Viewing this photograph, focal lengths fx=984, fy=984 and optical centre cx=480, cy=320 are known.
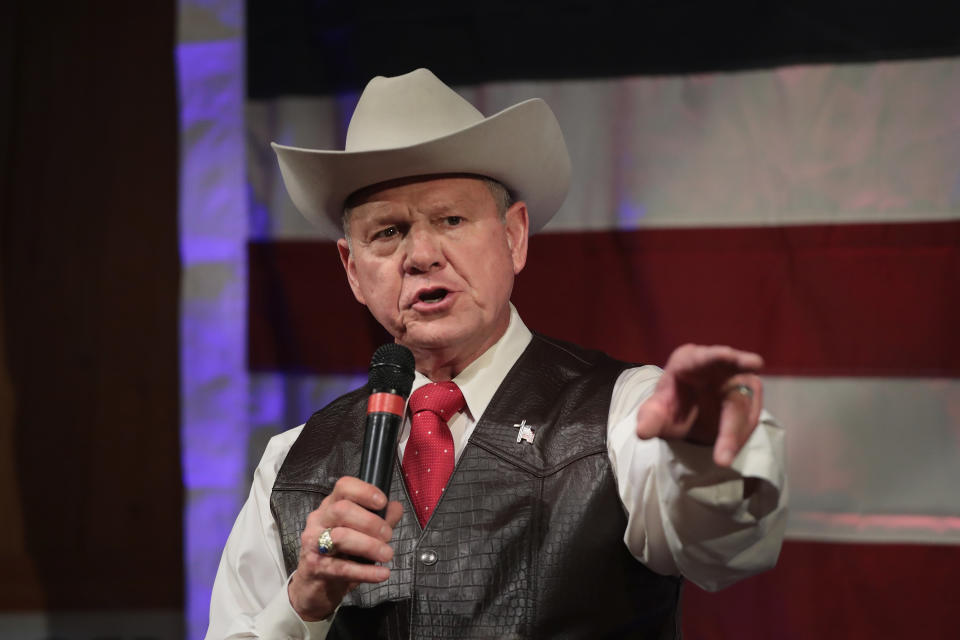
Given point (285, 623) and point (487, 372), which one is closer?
point (285, 623)

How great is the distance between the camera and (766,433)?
1.06 meters

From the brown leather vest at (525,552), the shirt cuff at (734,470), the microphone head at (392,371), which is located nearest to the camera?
the shirt cuff at (734,470)

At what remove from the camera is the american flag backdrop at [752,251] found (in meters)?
1.95

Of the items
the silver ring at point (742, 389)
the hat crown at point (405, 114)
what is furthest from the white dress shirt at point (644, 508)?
the hat crown at point (405, 114)

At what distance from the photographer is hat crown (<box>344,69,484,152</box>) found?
1.57 m

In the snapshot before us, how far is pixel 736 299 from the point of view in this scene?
2043 mm

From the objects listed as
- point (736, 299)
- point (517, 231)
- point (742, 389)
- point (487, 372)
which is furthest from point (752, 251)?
point (742, 389)

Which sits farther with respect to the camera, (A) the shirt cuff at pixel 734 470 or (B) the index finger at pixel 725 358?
(A) the shirt cuff at pixel 734 470

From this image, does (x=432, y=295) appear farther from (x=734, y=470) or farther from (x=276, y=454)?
(x=734, y=470)

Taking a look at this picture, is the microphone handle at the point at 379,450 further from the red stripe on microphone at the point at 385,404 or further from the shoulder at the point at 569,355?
the shoulder at the point at 569,355

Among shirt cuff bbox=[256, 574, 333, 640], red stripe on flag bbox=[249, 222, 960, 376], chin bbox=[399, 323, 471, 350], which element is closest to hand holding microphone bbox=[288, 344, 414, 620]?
shirt cuff bbox=[256, 574, 333, 640]

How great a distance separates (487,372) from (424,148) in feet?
1.19

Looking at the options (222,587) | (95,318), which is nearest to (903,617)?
(222,587)

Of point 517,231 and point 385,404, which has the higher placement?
point 517,231
